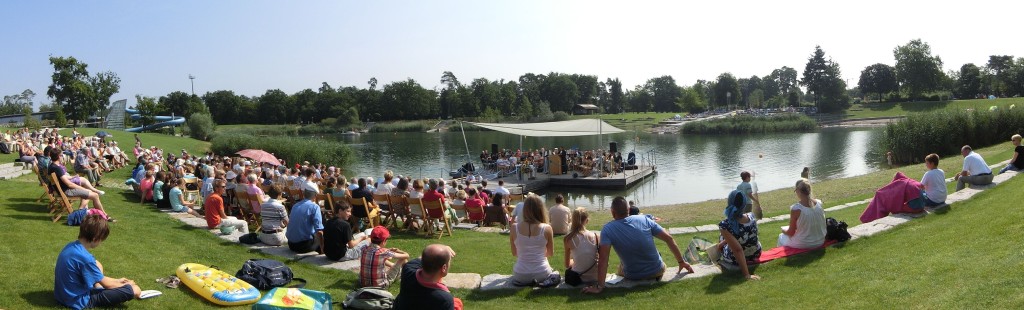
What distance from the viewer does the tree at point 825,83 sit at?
84.2 metres

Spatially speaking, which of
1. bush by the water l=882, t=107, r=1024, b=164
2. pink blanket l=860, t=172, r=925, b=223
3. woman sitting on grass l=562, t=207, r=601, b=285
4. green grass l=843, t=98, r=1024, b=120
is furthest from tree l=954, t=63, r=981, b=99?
woman sitting on grass l=562, t=207, r=601, b=285

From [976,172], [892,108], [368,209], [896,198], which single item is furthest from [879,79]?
[368,209]

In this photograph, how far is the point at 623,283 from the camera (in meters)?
6.08

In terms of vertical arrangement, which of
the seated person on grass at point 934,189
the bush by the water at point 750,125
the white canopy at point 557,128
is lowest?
the bush by the water at point 750,125

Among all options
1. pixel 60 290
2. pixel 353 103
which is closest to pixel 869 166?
pixel 60 290

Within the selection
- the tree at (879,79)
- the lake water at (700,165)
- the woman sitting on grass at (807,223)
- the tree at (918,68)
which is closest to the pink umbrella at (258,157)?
the lake water at (700,165)

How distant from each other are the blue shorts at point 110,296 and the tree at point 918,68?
323 feet

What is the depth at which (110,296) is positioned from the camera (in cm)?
492

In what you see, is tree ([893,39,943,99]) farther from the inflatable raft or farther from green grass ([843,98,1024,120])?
the inflatable raft

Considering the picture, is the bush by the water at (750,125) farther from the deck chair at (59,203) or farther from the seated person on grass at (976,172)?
the deck chair at (59,203)

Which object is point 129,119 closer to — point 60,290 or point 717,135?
point 717,135

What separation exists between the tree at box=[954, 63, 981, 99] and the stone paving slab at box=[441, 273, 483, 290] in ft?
339

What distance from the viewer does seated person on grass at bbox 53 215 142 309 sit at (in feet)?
15.7

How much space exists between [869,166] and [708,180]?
28.2ft
